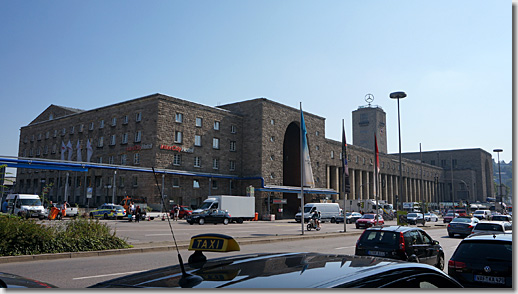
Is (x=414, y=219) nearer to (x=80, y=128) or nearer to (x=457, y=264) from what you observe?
(x=457, y=264)

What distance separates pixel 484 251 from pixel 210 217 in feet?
105

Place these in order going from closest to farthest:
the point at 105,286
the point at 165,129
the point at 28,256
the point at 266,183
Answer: the point at 105,286, the point at 28,256, the point at 165,129, the point at 266,183

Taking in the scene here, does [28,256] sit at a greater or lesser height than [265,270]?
lesser

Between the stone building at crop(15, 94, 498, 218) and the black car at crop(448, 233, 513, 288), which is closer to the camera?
the black car at crop(448, 233, 513, 288)

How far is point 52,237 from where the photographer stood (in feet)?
46.3

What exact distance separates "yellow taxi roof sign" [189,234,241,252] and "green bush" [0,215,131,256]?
1238 centimetres

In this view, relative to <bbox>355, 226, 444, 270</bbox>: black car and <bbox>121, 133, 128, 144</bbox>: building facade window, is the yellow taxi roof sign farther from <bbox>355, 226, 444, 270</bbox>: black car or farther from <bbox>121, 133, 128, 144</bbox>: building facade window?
<bbox>121, 133, 128, 144</bbox>: building facade window

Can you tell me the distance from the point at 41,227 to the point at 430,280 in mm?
14311

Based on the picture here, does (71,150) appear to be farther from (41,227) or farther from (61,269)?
(61,269)

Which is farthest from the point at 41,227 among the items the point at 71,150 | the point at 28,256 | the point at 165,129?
the point at 71,150

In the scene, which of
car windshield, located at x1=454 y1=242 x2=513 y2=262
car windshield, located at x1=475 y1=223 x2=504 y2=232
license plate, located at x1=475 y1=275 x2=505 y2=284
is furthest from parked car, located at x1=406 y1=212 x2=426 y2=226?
license plate, located at x1=475 y1=275 x2=505 y2=284

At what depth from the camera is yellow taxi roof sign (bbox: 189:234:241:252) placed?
2677 mm

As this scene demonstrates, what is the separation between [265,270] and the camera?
2660 millimetres

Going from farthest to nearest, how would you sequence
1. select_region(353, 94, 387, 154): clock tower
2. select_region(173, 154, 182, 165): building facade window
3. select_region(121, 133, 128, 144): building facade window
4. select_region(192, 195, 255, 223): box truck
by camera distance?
1. select_region(353, 94, 387, 154): clock tower
2. select_region(121, 133, 128, 144): building facade window
3. select_region(173, 154, 182, 165): building facade window
4. select_region(192, 195, 255, 223): box truck
